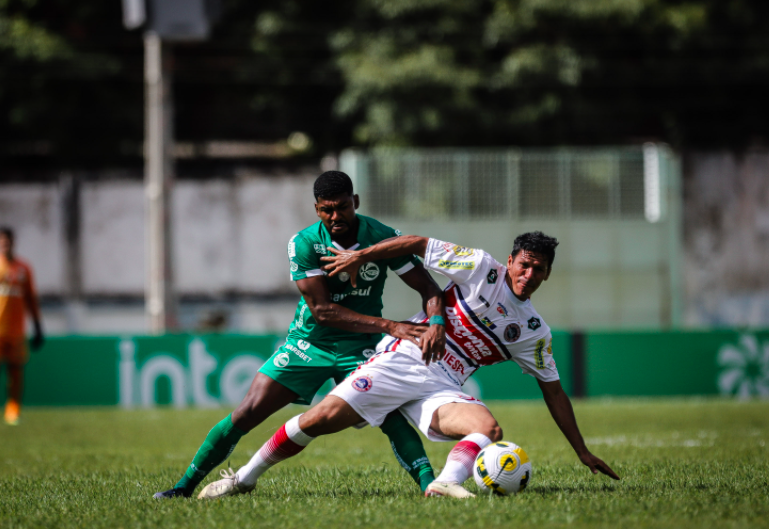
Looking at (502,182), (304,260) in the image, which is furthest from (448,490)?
(502,182)

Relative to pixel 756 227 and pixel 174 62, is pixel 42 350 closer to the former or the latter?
pixel 174 62

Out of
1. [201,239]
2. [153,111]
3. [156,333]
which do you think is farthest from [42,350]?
[201,239]

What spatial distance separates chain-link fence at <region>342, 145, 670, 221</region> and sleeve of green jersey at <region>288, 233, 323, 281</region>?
14700 millimetres

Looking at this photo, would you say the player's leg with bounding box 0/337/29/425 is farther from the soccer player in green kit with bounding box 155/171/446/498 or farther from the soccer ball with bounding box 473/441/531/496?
the soccer ball with bounding box 473/441/531/496

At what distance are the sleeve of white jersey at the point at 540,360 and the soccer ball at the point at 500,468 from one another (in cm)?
63

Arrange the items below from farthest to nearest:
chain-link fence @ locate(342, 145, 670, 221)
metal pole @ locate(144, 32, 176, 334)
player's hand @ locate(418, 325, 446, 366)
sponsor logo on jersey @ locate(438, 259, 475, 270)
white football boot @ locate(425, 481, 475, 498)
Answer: chain-link fence @ locate(342, 145, 670, 221) → metal pole @ locate(144, 32, 176, 334) → sponsor logo on jersey @ locate(438, 259, 475, 270) → player's hand @ locate(418, 325, 446, 366) → white football boot @ locate(425, 481, 475, 498)

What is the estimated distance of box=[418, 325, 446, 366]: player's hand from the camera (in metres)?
5.16

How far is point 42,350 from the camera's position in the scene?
582 inches

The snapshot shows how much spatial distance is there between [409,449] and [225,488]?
1.16 m

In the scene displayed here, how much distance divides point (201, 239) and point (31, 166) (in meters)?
6.11

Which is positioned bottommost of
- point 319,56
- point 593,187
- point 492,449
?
point 492,449

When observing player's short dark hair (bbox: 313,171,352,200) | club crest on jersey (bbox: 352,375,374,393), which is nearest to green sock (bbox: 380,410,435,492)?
club crest on jersey (bbox: 352,375,374,393)

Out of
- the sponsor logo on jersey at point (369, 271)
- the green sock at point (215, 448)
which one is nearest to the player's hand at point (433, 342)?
the sponsor logo on jersey at point (369, 271)

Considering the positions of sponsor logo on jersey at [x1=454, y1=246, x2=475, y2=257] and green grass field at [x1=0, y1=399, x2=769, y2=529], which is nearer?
green grass field at [x1=0, y1=399, x2=769, y2=529]
